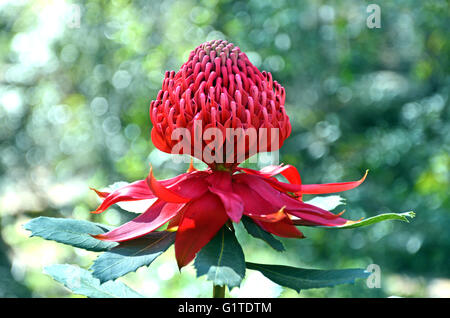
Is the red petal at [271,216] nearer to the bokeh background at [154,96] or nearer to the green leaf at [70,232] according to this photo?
the green leaf at [70,232]

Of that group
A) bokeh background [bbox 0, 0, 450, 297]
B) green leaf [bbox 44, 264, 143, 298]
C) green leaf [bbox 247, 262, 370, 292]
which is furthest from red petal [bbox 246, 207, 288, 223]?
bokeh background [bbox 0, 0, 450, 297]

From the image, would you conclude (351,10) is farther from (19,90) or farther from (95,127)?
(19,90)

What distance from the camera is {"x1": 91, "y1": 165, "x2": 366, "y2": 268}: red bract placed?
32.4 inches

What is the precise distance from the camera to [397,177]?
12.9 ft

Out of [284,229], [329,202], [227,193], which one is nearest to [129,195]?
[227,193]

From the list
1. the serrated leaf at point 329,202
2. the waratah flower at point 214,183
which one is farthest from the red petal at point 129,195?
the serrated leaf at point 329,202

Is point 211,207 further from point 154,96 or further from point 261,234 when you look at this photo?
point 154,96

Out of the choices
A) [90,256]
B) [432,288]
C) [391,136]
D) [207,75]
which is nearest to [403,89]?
[391,136]

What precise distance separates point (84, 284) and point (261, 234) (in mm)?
373

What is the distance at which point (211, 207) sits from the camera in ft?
2.79

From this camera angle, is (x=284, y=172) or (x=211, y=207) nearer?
(x=211, y=207)

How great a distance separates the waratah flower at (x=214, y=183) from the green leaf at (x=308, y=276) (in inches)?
2.7

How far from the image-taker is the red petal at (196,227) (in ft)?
2.68
